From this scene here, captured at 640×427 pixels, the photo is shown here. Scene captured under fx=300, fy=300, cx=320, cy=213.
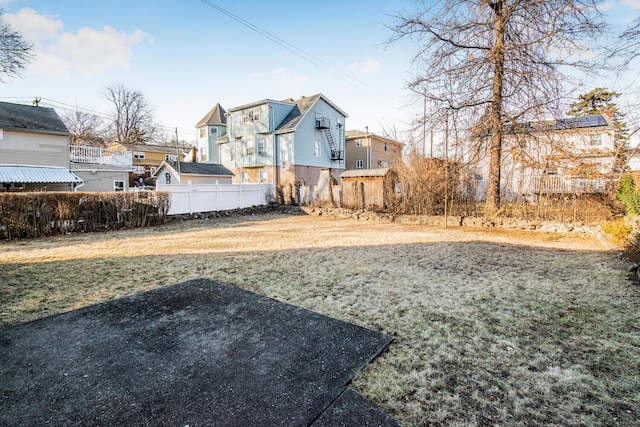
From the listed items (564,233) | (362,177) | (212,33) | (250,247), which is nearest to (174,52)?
(212,33)

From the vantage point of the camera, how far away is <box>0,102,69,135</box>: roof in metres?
15.5

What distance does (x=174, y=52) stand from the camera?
44.2ft

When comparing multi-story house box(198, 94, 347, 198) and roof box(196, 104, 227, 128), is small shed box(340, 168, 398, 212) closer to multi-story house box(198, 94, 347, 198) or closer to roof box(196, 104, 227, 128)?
multi-story house box(198, 94, 347, 198)

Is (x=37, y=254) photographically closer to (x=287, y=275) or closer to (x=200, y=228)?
(x=200, y=228)

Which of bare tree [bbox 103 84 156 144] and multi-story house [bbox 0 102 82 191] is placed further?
bare tree [bbox 103 84 156 144]

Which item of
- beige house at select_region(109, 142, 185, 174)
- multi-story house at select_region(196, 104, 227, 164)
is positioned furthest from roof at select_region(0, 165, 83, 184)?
beige house at select_region(109, 142, 185, 174)

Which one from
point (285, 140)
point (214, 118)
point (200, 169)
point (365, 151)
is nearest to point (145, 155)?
point (214, 118)

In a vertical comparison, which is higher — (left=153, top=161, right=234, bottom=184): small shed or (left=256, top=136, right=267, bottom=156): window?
Answer: (left=256, top=136, right=267, bottom=156): window

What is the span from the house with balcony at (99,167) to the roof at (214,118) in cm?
1236

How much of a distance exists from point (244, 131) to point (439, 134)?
19326mm

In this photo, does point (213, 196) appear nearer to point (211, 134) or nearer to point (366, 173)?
point (366, 173)

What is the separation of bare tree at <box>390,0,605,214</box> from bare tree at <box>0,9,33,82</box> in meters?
14.2

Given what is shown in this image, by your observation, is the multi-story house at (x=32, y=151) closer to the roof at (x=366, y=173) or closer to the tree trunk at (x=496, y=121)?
the roof at (x=366, y=173)

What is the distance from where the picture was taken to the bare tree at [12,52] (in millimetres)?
11289
